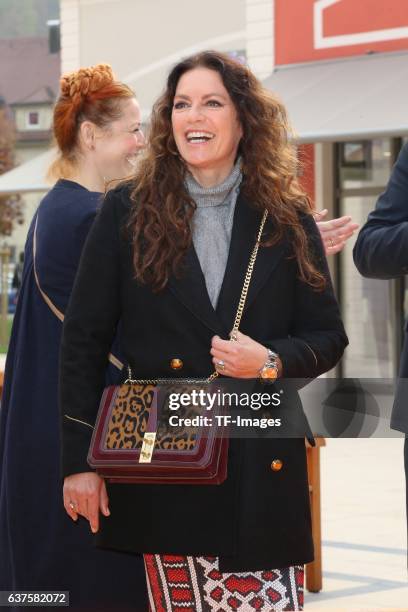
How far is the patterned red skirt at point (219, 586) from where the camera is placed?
3064 millimetres

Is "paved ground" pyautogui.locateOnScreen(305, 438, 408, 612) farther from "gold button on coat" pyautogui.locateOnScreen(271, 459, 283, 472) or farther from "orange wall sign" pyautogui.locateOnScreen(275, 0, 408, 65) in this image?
"orange wall sign" pyautogui.locateOnScreen(275, 0, 408, 65)

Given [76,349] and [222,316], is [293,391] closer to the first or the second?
[222,316]

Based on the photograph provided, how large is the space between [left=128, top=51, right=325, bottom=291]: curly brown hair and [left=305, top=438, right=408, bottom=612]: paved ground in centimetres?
160

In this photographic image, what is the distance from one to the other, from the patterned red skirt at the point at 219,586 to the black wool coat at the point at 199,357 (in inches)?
2.0

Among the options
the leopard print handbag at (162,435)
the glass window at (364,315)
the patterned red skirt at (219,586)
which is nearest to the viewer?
the leopard print handbag at (162,435)

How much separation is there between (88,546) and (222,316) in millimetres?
977

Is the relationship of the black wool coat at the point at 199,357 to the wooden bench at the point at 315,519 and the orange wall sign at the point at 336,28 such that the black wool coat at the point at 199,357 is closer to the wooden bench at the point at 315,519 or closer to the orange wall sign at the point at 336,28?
the wooden bench at the point at 315,519

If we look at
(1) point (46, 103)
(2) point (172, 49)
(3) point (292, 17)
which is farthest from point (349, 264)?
(1) point (46, 103)

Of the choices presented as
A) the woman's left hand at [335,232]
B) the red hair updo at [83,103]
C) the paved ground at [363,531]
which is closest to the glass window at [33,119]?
the paved ground at [363,531]

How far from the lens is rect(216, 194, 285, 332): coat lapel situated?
121 inches

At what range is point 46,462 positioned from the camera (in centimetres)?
377

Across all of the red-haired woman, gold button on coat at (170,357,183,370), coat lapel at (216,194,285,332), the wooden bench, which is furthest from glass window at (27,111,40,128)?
gold button on coat at (170,357,183,370)

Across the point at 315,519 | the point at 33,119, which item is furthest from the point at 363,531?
the point at 33,119

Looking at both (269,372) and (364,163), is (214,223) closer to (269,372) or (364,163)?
(269,372)
